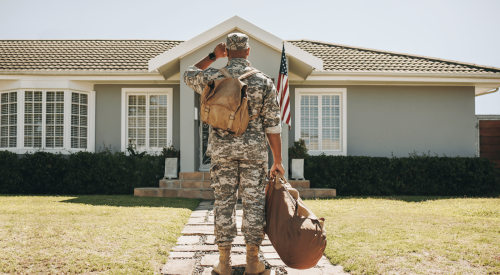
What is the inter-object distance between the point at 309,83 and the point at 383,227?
240 inches

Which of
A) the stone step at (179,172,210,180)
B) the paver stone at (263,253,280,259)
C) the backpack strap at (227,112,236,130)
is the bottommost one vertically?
the paver stone at (263,253,280,259)

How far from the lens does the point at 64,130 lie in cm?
956

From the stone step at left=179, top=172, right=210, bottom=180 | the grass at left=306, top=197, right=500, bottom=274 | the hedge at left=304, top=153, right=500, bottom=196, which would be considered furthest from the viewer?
the hedge at left=304, top=153, right=500, bottom=196

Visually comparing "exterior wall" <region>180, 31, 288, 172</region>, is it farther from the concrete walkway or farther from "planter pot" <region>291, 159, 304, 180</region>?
the concrete walkway

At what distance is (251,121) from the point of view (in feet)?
9.23

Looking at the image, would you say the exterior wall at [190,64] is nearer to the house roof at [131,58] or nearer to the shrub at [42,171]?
the house roof at [131,58]

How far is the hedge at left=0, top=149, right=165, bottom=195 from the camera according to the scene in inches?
339

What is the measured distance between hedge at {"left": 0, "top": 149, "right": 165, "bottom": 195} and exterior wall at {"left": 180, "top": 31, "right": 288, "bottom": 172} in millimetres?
1601

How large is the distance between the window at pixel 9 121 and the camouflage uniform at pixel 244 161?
30.8 feet

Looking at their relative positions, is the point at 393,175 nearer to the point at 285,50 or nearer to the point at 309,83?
the point at 309,83

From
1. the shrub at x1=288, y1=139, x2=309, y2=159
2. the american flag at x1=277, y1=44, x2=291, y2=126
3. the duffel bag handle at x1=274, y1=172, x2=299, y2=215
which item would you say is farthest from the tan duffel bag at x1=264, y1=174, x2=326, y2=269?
the shrub at x1=288, y1=139, x2=309, y2=159

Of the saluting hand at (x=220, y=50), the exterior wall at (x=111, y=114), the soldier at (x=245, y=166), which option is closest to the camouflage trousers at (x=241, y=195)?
the soldier at (x=245, y=166)

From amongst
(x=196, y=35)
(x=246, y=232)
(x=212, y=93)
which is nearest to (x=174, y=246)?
(x=246, y=232)

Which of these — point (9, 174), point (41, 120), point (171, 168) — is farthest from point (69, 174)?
point (171, 168)
